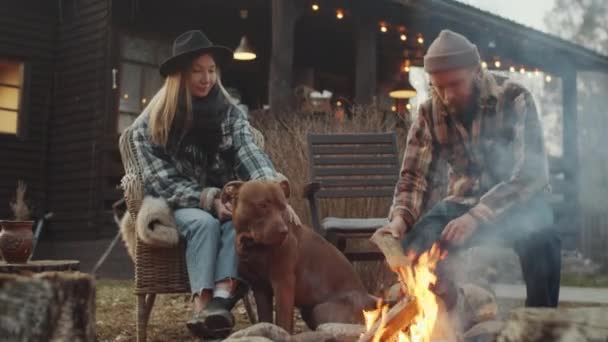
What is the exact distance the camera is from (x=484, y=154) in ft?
11.2

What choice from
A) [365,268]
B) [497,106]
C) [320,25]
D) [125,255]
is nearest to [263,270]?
[497,106]

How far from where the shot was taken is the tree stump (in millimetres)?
2002

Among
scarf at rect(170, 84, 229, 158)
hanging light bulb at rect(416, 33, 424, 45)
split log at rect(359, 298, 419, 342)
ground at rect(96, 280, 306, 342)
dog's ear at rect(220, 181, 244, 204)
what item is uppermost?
hanging light bulb at rect(416, 33, 424, 45)

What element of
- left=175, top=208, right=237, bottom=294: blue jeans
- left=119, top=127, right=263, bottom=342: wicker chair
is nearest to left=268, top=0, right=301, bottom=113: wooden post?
left=119, top=127, right=263, bottom=342: wicker chair

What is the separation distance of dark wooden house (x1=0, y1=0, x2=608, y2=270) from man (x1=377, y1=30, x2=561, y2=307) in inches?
252

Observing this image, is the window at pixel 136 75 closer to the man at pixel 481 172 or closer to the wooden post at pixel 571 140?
the wooden post at pixel 571 140

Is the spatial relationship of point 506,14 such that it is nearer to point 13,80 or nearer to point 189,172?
point 13,80

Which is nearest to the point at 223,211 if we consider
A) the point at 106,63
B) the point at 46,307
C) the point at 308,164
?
the point at 46,307

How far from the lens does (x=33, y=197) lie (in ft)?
38.1

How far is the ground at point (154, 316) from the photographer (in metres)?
4.64

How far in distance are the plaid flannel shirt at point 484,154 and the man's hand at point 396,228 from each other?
48mm

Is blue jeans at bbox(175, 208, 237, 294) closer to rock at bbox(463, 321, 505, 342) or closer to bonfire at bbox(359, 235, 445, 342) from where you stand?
bonfire at bbox(359, 235, 445, 342)

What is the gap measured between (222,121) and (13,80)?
28.7 feet

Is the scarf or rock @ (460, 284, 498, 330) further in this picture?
the scarf
